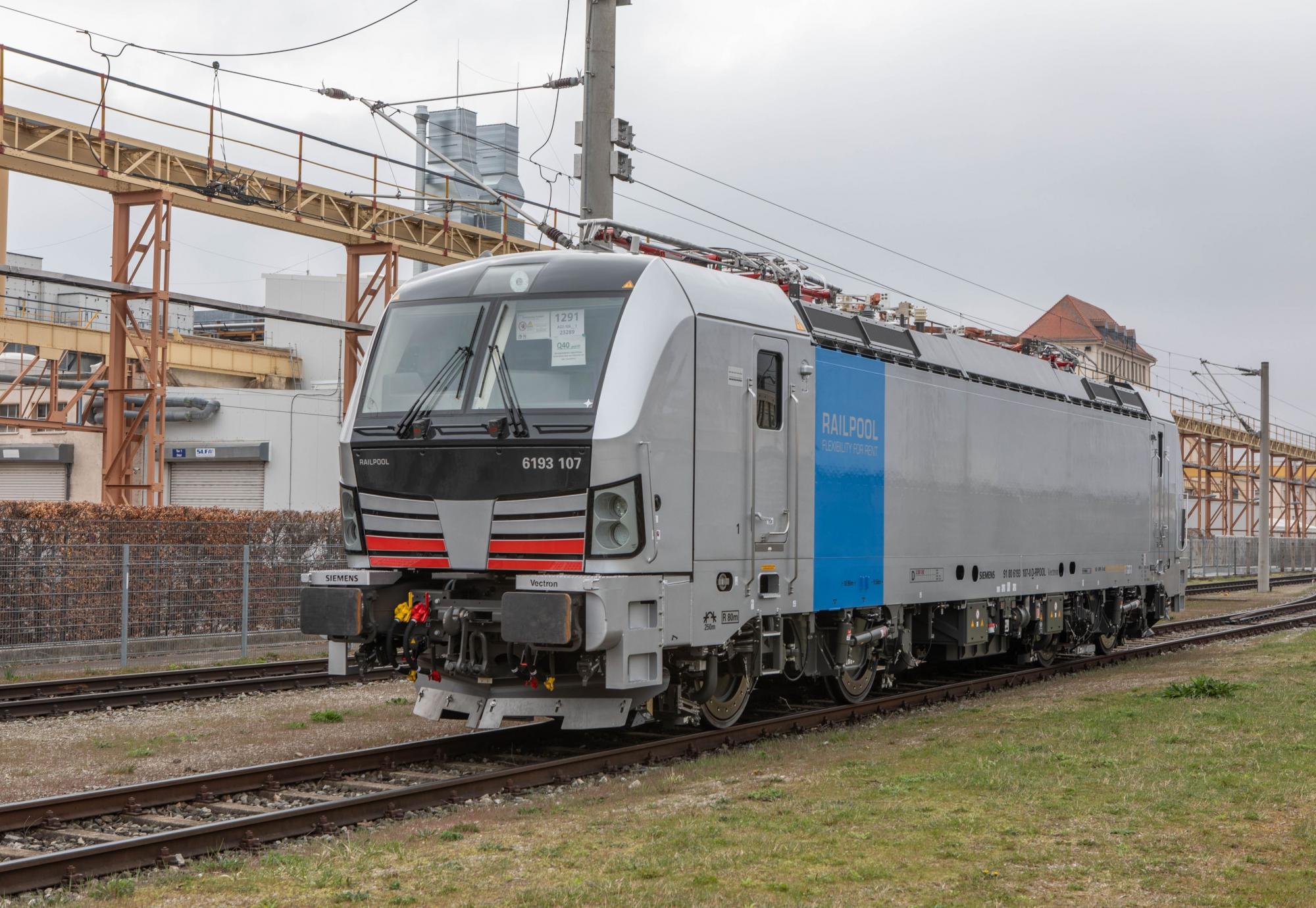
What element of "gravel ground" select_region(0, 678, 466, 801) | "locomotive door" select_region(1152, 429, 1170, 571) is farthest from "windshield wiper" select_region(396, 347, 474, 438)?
"locomotive door" select_region(1152, 429, 1170, 571)

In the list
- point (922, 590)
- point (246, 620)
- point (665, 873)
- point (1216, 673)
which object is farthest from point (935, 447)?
point (246, 620)

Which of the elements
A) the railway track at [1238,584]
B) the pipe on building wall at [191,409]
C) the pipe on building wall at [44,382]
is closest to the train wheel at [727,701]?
the railway track at [1238,584]

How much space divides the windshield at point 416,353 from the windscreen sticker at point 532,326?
0.39 meters

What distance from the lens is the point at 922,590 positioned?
14.5m

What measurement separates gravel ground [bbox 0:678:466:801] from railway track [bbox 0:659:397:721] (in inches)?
10.6

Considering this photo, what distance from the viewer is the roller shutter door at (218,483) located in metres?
41.8

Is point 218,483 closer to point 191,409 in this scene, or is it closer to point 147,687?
point 191,409

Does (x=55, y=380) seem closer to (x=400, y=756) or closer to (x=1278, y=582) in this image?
(x=400, y=756)

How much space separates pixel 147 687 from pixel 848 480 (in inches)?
329

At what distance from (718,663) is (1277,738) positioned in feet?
15.3

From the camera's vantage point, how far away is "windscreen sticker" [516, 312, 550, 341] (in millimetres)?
10570

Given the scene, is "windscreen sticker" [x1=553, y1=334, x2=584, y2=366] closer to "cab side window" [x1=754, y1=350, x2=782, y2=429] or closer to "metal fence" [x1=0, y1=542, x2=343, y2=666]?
"cab side window" [x1=754, y1=350, x2=782, y2=429]

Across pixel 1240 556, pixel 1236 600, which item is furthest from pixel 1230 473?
pixel 1236 600

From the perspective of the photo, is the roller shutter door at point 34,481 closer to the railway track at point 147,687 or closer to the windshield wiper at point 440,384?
the railway track at point 147,687
